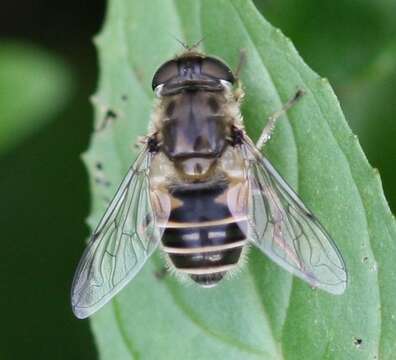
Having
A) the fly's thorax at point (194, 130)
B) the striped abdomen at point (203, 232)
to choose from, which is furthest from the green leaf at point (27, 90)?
the striped abdomen at point (203, 232)

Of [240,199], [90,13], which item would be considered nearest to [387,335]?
[240,199]

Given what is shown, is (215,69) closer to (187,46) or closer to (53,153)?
(187,46)

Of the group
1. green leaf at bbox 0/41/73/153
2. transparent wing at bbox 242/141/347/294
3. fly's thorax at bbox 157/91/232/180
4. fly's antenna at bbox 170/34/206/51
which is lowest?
transparent wing at bbox 242/141/347/294

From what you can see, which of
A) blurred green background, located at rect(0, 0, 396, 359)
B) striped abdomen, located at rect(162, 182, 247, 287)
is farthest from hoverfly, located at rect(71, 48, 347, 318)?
blurred green background, located at rect(0, 0, 396, 359)

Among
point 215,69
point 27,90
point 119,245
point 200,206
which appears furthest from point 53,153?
point 200,206

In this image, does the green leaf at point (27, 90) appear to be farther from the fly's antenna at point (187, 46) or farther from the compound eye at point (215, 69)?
the compound eye at point (215, 69)

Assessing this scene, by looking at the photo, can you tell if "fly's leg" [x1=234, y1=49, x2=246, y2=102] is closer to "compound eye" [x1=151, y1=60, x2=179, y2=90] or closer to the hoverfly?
the hoverfly

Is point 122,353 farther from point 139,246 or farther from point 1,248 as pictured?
point 1,248
